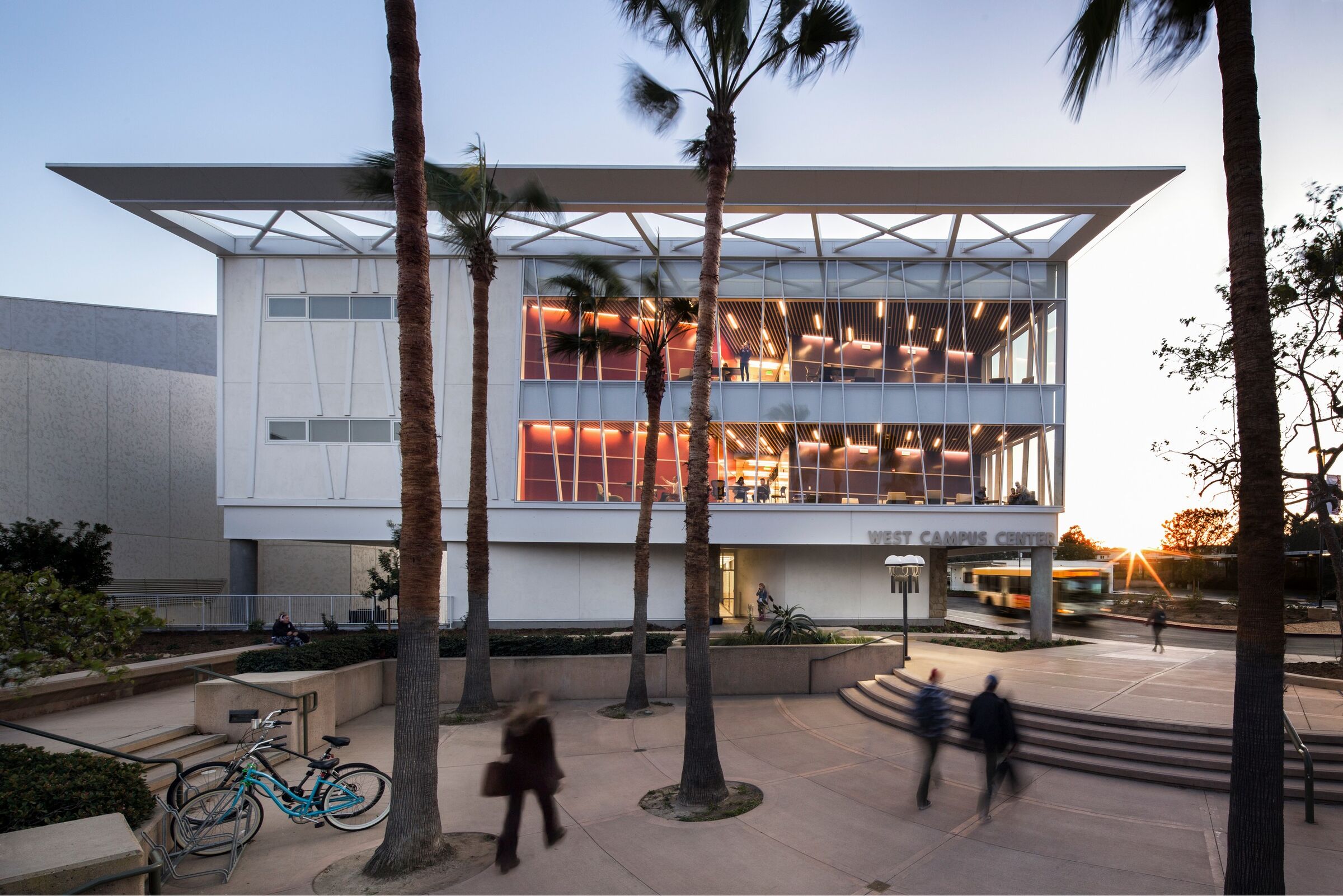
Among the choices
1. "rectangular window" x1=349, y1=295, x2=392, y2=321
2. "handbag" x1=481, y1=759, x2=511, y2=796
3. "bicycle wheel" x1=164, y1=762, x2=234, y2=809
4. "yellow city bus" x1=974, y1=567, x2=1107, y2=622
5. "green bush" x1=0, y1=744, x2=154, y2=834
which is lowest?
"yellow city bus" x1=974, y1=567, x2=1107, y2=622

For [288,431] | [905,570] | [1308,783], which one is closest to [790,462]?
[905,570]

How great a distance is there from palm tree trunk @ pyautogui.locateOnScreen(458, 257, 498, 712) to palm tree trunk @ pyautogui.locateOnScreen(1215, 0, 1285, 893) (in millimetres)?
11365

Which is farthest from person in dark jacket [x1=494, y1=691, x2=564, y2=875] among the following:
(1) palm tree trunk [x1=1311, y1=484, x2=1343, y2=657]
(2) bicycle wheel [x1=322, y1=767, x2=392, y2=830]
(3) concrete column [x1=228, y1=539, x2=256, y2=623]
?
(3) concrete column [x1=228, y1=539, x2=256, y2=623]

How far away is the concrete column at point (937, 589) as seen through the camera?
26781mm

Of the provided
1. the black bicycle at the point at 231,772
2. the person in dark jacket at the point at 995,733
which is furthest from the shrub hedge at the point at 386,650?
the person in dark jacket at the point at 995,733

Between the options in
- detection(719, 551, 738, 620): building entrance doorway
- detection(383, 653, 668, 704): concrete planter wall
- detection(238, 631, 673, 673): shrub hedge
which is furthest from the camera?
detection(719, 551, 738, 620): building entrance doorway

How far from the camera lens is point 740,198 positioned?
863 inches

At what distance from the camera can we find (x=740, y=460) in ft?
89.3

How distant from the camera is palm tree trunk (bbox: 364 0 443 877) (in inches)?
270

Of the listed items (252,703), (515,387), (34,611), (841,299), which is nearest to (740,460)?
(841,299)

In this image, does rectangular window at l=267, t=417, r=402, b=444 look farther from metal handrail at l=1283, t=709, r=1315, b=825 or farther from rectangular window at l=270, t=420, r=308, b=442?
metal handrail at l=1283, t=709, r=1315, b=825

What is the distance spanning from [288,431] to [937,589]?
25776 mm

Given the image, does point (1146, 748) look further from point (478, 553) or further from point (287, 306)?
point (287, 306)

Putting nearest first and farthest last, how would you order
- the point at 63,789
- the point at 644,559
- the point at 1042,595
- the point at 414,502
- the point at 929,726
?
the point at 63,789
the point at 414,502
the point at 929,726
the point at 644,559
the point at 1042,595
